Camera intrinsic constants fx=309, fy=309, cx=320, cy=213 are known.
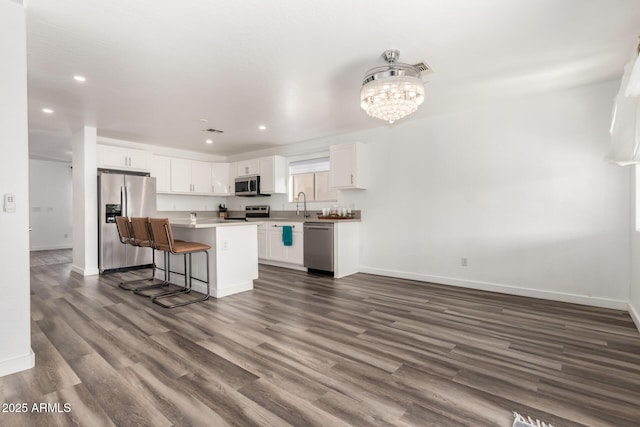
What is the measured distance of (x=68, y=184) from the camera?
29.0 feet

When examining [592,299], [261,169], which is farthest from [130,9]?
[592,299]

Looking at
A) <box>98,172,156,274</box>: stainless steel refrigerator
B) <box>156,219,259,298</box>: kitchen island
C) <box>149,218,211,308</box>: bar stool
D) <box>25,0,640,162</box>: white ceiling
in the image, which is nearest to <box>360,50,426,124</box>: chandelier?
<box>25,0,640,162</box>: white ceiling

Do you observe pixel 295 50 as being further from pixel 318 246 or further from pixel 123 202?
pixel 123 202

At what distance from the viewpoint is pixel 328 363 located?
87.2 inches

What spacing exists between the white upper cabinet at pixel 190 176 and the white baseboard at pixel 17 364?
4808mm

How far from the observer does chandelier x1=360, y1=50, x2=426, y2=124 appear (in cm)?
259

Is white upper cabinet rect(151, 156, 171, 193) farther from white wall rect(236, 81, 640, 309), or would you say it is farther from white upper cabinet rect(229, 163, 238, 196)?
white wall rect(236, 81, 640, 309)

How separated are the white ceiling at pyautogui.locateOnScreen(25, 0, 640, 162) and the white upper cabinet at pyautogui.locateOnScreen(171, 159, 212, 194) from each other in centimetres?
227

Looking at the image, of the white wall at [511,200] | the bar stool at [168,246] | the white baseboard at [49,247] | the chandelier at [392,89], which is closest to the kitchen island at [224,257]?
the bar stool at [168,246]

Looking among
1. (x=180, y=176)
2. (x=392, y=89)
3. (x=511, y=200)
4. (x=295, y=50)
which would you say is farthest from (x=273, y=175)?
(x=511, y=200)

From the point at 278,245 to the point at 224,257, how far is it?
1963mm

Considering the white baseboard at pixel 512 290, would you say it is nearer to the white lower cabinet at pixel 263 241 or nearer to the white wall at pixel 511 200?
the white wall at pixel 511 200

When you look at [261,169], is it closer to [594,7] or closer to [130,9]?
[130,9]

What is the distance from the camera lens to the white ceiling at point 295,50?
2.14 m
